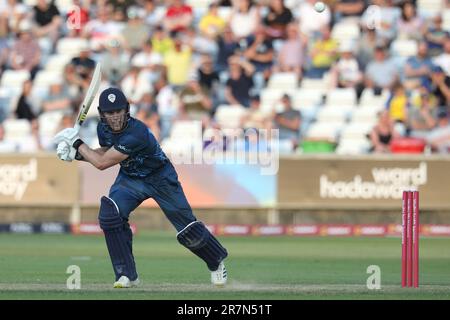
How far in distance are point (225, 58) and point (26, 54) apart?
3.49 meters

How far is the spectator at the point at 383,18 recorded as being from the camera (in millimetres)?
21703

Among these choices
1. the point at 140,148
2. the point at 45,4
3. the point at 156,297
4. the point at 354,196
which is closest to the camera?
the point at 156,297

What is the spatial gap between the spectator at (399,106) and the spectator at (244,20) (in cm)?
298

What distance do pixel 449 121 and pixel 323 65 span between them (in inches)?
97.1

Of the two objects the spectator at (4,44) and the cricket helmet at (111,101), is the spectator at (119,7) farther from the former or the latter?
the cricket helmet at (111,101)

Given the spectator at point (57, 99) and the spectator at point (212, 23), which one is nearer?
the spectator at point (57, 99)

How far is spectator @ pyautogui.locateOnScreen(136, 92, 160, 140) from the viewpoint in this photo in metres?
20.4

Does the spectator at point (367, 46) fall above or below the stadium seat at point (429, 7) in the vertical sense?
below

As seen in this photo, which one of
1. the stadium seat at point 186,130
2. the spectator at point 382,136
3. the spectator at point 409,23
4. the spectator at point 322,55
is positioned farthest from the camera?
the spectator at point 409,23

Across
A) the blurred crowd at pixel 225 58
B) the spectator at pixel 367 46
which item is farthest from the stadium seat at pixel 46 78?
the spectator at pixel 367 46
